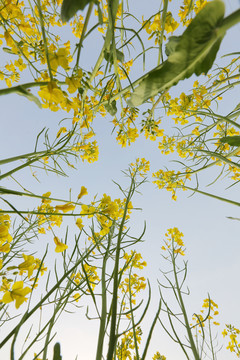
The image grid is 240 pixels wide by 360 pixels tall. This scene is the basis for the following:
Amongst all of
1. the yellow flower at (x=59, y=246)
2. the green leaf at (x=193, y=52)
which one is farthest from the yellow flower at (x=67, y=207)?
the green leaf at (x=193, y=52)

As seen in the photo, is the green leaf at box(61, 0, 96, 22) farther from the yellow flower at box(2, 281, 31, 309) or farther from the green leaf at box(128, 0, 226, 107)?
the yellow flower at box(2, 281, 31, 309)

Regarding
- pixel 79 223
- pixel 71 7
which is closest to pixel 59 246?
pixel 79 223

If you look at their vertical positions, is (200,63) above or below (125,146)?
below

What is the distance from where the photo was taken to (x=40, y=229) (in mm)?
1797

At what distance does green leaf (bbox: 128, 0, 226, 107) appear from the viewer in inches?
12.0

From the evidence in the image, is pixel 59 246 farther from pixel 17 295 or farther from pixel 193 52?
pixel 193 52

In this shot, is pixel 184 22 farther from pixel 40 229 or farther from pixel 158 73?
pixel 40 229

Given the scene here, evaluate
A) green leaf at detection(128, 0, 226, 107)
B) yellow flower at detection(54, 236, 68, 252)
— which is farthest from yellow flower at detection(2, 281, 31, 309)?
green leaf at detection(128, 0, 226, 107)

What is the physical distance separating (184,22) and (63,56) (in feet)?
3.39

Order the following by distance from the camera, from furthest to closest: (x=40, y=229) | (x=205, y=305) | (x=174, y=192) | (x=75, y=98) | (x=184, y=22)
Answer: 1. (x=205, y=305)
2. (x=174, y=192)
3. (x=40, y=229)
4. (x=184, y=22)
5. (x=75, y=98)

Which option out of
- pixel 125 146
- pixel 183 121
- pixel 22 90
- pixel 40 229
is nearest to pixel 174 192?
pixel 183 121

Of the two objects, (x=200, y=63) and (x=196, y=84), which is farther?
(x=196, y=84)

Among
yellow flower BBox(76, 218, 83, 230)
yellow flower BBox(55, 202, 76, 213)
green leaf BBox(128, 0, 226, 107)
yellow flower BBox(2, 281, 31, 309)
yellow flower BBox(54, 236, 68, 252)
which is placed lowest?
yellow flower BBox(2, 281, 31, 309)

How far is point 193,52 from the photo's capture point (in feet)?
1.12
